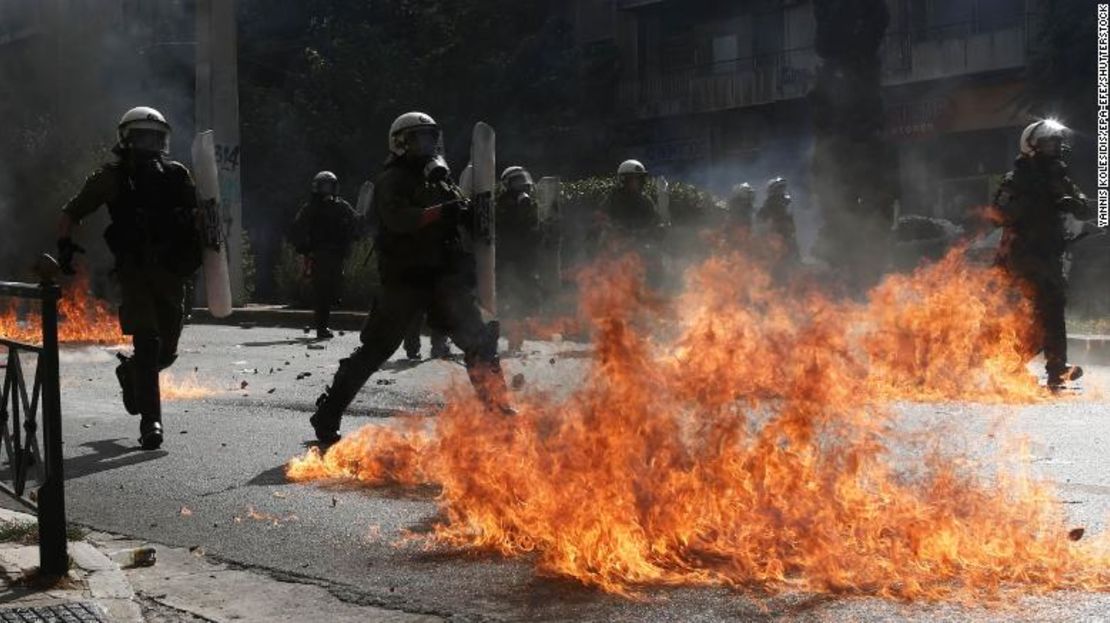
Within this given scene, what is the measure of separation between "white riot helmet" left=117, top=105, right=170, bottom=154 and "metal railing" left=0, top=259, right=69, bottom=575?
257 centimetres

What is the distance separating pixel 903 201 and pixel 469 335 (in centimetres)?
2494

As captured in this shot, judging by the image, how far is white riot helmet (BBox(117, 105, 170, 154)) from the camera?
7.79 m

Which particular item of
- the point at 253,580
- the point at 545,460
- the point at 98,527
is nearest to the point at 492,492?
the point at 545,460

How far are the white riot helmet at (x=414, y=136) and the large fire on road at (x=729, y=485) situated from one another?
143cm

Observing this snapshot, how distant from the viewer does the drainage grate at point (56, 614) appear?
4215 mm

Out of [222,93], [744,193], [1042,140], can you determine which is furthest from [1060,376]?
[222,93]

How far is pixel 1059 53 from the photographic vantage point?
87.3 feet

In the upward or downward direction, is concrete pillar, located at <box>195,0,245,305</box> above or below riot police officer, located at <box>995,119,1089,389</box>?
above

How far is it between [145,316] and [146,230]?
451mm

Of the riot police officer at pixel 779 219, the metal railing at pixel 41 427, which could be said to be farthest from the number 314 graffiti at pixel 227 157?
the metal railing at pixel 41 427

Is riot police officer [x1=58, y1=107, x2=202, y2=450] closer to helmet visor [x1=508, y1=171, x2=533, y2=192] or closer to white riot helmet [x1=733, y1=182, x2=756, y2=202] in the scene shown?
helmet visor [x1=508, y1=171, x2=533, y2=192]

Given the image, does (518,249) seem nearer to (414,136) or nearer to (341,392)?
(414,136)

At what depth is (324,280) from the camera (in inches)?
653

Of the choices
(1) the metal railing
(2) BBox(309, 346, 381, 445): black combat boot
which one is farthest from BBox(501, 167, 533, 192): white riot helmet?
(1) the metal railing
